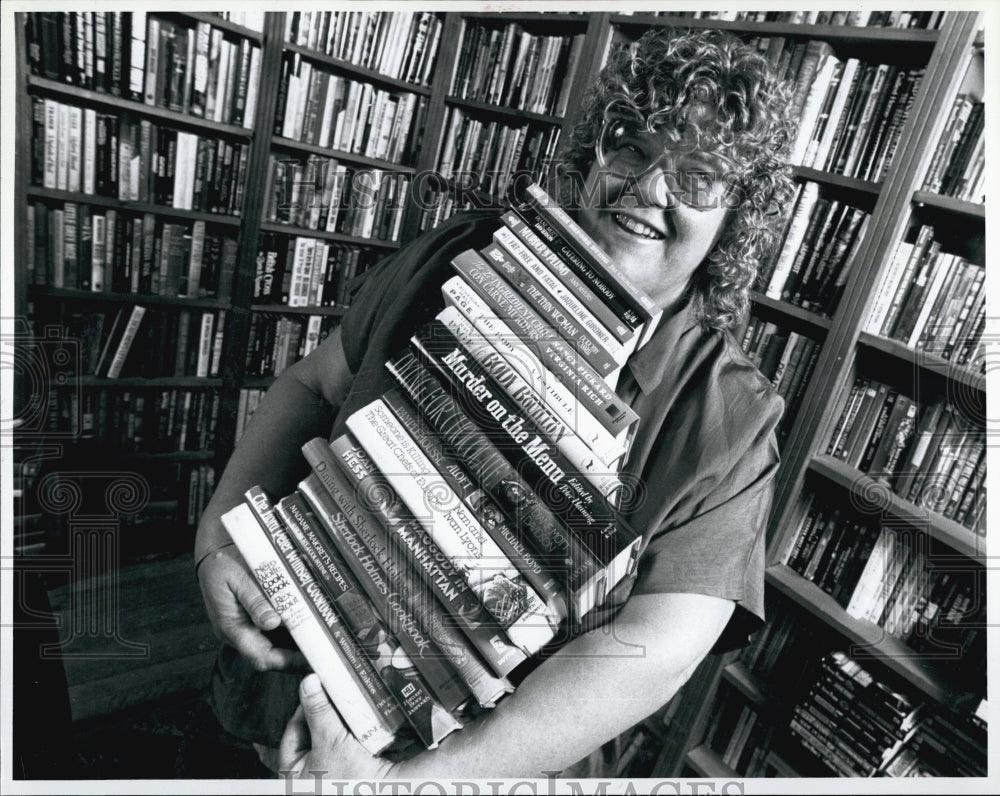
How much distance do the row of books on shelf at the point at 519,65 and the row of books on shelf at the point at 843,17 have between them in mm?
309

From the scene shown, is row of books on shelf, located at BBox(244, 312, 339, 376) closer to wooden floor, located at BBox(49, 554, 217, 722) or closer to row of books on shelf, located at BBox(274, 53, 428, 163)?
row of books on shelf, located at BBox(274, 53, 428, 163)

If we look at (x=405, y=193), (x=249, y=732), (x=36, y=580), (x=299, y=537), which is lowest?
(x=249, y=732)

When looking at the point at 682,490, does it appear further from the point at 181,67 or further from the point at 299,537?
the point at 181,67

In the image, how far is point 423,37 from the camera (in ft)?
4.18

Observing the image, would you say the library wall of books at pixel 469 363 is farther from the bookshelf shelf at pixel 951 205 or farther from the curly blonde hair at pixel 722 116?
the curly blonde hair at pixel 722 116

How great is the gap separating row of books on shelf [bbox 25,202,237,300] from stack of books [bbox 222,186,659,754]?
76 cm

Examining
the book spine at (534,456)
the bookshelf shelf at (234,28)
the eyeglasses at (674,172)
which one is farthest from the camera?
the bookshelf shelf at (234,28)

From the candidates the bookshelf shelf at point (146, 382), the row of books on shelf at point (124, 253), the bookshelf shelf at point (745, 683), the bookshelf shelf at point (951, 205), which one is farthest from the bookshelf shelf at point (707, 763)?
the row of books on shelf at point (124, 253)

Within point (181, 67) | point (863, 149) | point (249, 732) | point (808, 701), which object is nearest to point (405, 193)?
point (181, 67)

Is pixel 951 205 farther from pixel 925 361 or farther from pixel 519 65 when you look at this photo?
pixel 519 65

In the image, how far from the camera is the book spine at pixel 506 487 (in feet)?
1.74

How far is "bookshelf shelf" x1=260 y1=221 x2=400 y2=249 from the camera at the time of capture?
1.29m

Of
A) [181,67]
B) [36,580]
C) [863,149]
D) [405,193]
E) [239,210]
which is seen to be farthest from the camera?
A: [405,193]

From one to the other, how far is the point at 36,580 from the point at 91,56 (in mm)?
926
